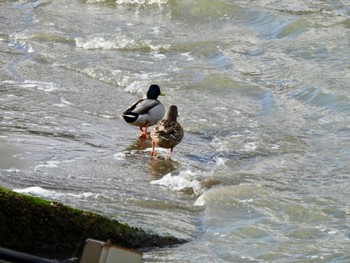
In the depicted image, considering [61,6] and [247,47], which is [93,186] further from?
[61,6]

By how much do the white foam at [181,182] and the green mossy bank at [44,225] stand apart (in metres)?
2.60

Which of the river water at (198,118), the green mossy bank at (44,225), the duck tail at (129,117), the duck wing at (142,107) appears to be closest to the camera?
the green mossy bank at (44,225)

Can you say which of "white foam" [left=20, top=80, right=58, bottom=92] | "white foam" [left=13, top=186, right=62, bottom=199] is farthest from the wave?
"white foam" [left=13, top=186, right=62, bottom=199]

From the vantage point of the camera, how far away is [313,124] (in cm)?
1172

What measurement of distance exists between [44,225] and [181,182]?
10.4 feet

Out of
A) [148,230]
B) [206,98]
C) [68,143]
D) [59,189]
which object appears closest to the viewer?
[148,230]

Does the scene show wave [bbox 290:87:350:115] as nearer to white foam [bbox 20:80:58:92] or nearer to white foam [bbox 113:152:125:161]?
white foam [bbox 20:80:58:92]

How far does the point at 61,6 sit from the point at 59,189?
14.4m

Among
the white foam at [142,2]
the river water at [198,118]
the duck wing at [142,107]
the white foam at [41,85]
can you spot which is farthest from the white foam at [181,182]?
the white foam at [142,2]

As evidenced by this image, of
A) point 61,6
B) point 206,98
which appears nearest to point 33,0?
point 61,6

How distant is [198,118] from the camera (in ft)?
37.8

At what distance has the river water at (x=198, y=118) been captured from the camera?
680 centimetres

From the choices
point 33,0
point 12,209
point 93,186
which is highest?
point 12,209

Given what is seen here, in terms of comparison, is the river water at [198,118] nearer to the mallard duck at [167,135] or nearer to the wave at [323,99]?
the wave at [323,99]
